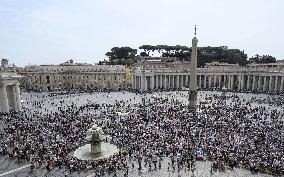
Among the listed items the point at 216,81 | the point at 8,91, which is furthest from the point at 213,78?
the point at 8,91

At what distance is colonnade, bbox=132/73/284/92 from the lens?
73.1 meters

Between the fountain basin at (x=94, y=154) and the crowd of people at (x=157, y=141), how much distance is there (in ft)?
2.02

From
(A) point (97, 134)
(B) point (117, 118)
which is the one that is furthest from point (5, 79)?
(A) point (97, 134)

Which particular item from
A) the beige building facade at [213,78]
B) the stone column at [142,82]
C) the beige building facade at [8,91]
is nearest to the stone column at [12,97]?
the beige building facade at [8,91]

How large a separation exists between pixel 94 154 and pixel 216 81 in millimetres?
68125

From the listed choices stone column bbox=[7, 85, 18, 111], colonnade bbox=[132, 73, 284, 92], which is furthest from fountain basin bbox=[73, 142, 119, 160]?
colonnade bbox=[132, 73, 284, 92]

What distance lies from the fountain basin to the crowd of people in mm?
615

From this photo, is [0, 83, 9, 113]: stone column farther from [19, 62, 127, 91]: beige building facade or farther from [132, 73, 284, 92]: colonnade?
[19, 62, 127, 91]: beige building facade

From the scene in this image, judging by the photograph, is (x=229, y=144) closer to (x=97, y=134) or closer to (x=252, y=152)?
(x=252, y=152)

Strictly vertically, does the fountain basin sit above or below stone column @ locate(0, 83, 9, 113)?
below

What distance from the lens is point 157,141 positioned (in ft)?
83.3

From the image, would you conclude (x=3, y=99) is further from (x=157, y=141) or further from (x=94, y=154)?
(x=157, y=141)

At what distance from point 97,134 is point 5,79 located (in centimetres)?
2439

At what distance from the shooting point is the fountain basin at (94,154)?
76.0ft
